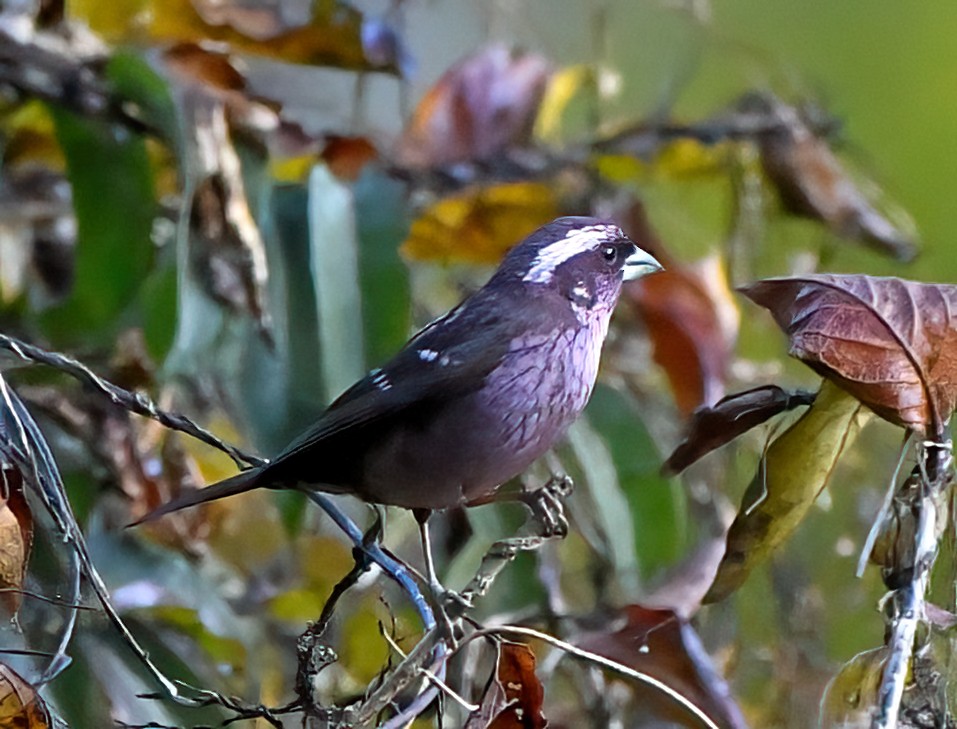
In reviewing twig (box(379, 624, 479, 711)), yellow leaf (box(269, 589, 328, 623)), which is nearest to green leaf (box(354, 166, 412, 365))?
yellow leaf (box(269, 589, 328, 623))

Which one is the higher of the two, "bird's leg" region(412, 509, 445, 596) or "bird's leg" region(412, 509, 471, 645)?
"bird's leg" region(412, 509, 445, 596)

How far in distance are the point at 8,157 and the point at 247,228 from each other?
59 cm

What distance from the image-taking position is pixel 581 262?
0.95m

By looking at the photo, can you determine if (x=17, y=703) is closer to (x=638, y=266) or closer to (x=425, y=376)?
(x=425, y=376)

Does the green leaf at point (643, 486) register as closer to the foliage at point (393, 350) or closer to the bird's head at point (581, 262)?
the foliage at point (393, 350)

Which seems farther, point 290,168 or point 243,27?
point 290,168

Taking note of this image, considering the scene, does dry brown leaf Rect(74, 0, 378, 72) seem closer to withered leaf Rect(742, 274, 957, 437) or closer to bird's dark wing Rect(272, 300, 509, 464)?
bird's dark wing Rect(272, 300, 509, 464)

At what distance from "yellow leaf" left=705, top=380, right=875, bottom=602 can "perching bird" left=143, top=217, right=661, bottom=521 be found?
15 centimetres

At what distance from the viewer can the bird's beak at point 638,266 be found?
969mm

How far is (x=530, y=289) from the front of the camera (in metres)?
0.93

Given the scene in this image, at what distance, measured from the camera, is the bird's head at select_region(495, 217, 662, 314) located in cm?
94

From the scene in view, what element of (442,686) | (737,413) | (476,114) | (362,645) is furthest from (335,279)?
(442,686)

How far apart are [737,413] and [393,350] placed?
0.57 metres

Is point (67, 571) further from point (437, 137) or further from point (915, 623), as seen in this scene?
point (437, 137)
